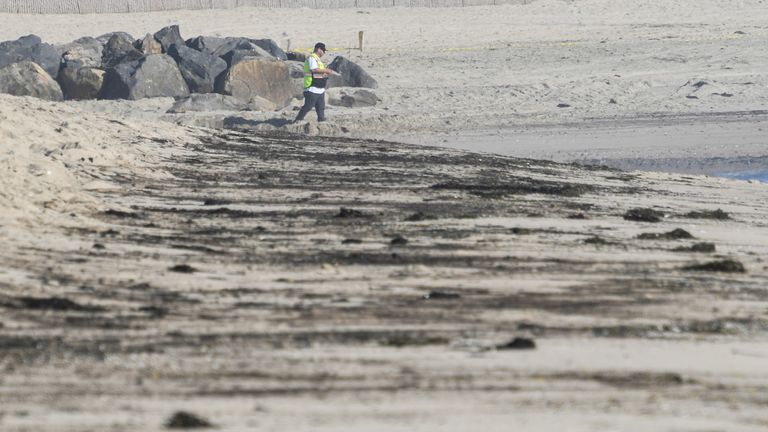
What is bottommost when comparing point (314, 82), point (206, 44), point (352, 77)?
point (352, 77)

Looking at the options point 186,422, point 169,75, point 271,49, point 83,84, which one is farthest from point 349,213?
point 271,49

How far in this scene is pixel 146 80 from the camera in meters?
24.3

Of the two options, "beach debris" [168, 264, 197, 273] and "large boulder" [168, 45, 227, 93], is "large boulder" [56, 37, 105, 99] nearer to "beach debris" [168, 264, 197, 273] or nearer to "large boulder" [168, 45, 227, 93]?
"large boulder" [168, 45, 227, 93]

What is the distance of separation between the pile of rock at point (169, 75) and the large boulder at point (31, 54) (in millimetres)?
20

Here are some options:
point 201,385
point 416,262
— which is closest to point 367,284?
point 416,262

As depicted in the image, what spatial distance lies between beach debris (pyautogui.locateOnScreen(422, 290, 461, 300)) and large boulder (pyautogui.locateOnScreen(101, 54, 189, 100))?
1737 cm

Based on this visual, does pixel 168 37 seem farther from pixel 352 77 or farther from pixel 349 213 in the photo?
pixel 349 213

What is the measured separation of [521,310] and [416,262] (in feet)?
4.81

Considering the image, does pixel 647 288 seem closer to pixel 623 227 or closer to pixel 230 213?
pixel 623 227

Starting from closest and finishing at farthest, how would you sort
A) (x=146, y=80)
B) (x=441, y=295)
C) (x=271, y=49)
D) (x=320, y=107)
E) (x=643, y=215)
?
(x=441, y=295) → (x=643, y=215) → (x=320, y=107) → (x=146, y=80) → (x=271, y=49)

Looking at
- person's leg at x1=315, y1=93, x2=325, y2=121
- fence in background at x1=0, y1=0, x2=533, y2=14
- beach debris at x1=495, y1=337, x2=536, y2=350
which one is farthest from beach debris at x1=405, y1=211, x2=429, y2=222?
fence in background at x1=0, y1=0, x2=533, y2=14

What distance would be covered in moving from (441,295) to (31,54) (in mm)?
20725

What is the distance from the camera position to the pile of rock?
23719 mm

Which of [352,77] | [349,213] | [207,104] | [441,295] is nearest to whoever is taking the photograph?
[441,295]
